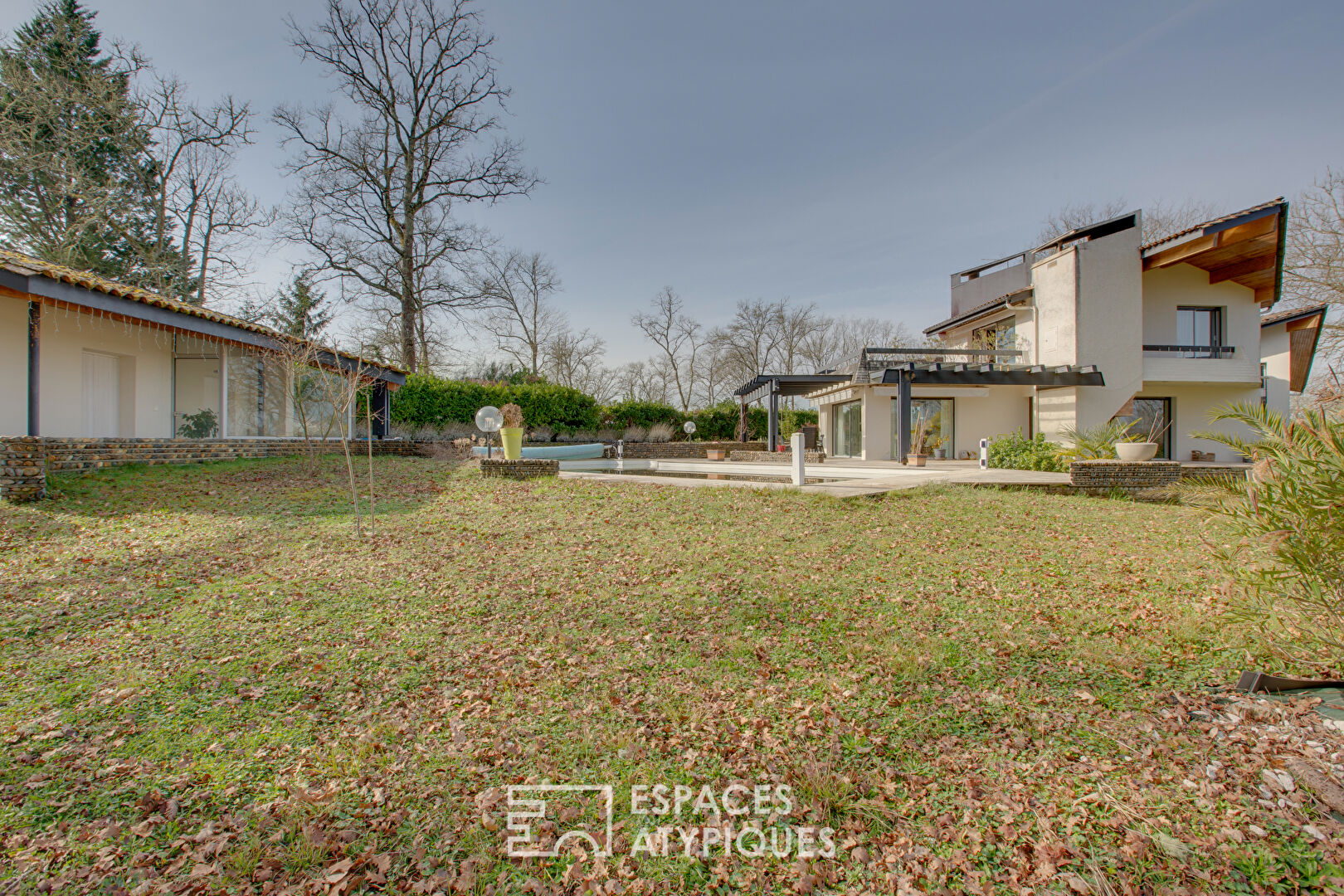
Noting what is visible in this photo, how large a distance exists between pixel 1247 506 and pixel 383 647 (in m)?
5.22

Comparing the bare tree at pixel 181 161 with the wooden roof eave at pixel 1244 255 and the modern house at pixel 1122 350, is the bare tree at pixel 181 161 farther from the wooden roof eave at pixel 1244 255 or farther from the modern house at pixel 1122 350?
the wooden roof eave at pixel 1244 255

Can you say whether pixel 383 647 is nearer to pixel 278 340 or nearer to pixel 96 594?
pixel 96 594

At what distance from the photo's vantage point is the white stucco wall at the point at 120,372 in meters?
9.69

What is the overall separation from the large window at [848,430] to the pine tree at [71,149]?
→ 23648mm

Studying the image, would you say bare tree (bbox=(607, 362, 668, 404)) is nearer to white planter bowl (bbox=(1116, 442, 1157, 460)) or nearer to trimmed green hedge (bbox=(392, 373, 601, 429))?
trimmed green hedge (bbox=(392, 373, 601, 429))

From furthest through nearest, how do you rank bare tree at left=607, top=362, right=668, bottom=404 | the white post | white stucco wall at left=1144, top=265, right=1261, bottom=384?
1. bare tree at left=607, top=362, right=668, bottom=404
2. white stucco wall at left=1144, top=265, right=1261, bottom=384
3. the white post

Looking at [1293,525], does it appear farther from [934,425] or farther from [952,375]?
[934,425]

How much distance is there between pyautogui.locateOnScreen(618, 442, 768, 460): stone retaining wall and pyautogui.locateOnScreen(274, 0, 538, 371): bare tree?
8680 mm

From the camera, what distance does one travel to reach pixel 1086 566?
549 cm

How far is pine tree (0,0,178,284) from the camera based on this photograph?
1558 cm

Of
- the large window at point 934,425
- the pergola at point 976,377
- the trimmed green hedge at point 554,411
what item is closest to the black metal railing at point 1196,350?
the pergola at point 976,377

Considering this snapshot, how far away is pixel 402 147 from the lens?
21109 mm

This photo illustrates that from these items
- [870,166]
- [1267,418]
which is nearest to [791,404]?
[870,166]

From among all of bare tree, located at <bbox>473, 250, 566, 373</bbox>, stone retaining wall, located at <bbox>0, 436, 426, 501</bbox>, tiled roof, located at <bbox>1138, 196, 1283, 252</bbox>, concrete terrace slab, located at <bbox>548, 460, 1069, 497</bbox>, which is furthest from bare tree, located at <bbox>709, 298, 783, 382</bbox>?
stone retaining wall, located at <bbox>0, 436, 426, 501</bbox>
